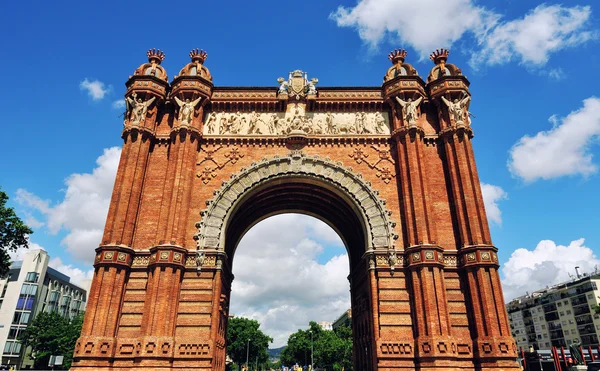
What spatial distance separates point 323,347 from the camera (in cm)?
8825

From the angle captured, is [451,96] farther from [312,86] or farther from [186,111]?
[186,111]

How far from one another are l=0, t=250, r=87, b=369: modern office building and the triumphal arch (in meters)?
53.8

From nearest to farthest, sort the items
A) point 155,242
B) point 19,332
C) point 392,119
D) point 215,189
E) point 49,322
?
1. point 155,242
2. point 215,189
3. point 392,119
4. point 49,322
5. point 19,332

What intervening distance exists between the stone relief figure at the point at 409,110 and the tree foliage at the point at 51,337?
51.6 m

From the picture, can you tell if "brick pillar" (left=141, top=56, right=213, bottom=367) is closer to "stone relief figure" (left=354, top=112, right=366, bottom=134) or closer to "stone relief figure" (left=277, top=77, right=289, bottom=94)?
"stone relief figure" (left=277, top=77, right=289, bottom=94)

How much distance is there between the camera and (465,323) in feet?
63.8

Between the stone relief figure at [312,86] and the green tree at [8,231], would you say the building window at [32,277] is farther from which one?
the stone relief figure at [312,86]

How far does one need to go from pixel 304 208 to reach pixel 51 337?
44679 millimetres

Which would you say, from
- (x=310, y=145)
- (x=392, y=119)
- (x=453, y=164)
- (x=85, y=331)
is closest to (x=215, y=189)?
(x=310, y=145)

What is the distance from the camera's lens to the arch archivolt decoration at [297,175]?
21453 mm

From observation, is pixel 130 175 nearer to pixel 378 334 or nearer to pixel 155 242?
pixel 155 242

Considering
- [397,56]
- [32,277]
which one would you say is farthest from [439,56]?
[32,277]

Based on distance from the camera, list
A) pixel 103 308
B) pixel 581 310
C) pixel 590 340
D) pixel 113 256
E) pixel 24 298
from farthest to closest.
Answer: pixel 581 310 < pixel 590 340 < pixel 24 298 < pixel 113 256 < pixel 103 308

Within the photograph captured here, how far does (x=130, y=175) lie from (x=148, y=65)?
25.7ft
